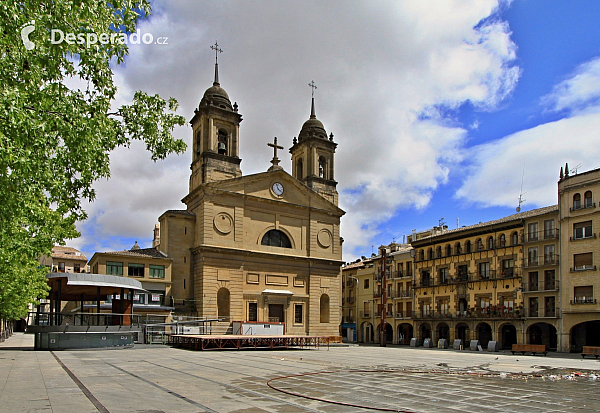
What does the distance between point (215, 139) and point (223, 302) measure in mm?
15899

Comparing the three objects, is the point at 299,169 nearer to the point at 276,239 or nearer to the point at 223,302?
the point at 276,239

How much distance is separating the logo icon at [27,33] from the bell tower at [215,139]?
41841mm

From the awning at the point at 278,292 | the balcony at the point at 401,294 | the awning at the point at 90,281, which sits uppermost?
the awning at the point at 90,281

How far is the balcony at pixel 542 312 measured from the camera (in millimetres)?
44906

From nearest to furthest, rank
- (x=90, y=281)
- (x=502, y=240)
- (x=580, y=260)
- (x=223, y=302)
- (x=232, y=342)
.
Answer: (x=90, y=281)
(x=232, y=342)
(x=580, y=260)
(x=223, y=302)
(x=502, y=240)

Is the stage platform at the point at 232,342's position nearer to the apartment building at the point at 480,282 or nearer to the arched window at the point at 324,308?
the arched window at the point at 324,308

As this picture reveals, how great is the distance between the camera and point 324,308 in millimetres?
56500

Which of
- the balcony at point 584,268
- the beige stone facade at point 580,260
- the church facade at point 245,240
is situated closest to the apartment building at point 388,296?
the church facade at point 245,240

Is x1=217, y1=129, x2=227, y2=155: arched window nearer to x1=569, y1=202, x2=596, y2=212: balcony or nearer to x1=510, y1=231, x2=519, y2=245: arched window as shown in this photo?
x1=510, y1=231, x2=519, y2=245: arched window

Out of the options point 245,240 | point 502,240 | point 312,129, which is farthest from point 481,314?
point 312,129

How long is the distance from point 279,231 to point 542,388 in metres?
39.5

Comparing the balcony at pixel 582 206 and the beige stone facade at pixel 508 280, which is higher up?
the balcony at pixel 582 206

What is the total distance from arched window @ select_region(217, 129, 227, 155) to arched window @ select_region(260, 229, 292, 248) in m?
9.31

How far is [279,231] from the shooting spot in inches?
2136
